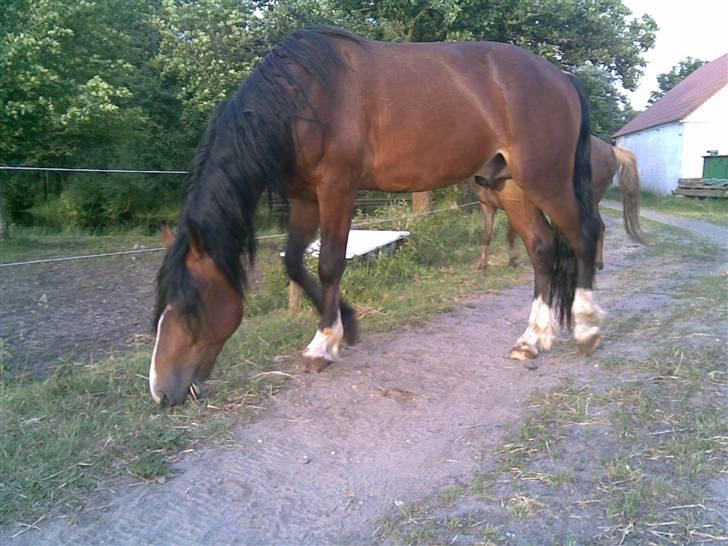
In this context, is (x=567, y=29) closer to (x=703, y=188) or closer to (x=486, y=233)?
(x=486, y=233)

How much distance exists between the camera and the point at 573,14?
1209 cm

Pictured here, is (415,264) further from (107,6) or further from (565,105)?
(107,6)

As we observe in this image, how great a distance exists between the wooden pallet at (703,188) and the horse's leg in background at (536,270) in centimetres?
2000

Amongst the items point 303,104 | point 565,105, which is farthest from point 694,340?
point 303,104

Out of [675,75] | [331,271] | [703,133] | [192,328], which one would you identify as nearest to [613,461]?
[331,271]

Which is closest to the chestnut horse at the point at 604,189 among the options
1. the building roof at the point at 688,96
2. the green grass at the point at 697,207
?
the green grass at the point at 697,207

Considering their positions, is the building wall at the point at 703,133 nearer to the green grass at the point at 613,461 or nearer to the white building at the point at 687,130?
the white building at the point at 687,130

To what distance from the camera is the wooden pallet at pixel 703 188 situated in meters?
20.9

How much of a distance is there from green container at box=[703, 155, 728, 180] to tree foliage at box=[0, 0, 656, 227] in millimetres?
10153

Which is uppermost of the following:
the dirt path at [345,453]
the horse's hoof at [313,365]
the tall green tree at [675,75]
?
the tall green tree at [675,75]

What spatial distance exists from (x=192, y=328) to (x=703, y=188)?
77.4 ft

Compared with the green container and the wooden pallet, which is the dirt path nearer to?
the wooden pallet

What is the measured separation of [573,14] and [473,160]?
10.1m

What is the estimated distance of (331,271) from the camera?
3.63m
